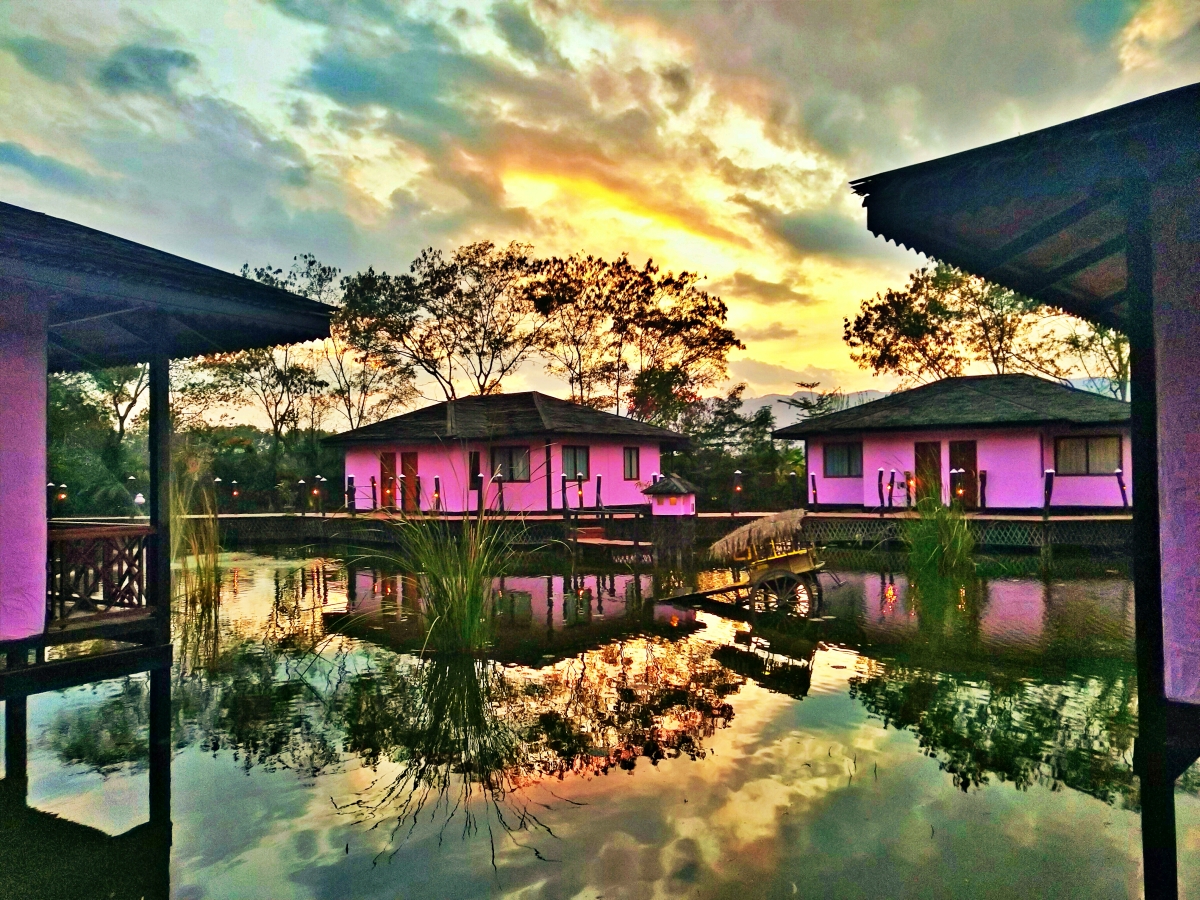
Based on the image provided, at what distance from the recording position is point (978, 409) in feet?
64.8

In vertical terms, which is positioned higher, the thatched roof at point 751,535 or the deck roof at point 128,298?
the deck roof at point 128,298

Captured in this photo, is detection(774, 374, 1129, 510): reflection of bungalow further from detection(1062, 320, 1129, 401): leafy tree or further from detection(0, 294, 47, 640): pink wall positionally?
detection(0, 294, 47, 640): pink wall

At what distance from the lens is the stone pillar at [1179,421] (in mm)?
2977

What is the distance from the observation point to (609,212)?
2548 cm

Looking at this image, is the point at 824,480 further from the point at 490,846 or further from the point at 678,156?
the point at 490,846

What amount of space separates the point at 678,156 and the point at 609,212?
5212 mm

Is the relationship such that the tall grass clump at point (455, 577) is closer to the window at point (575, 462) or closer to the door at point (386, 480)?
the window at point (575, 462)

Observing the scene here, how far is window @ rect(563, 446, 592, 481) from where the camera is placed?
22656mm

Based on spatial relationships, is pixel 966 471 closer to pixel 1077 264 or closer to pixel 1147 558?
pixel 1077 264

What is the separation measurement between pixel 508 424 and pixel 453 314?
10.8 metres

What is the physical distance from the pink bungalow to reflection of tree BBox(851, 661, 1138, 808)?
1479 cm

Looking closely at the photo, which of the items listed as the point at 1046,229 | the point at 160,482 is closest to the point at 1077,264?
the point at 1046,229

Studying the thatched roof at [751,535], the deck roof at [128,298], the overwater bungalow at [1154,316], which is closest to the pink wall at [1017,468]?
the thatched roof at [751,535]

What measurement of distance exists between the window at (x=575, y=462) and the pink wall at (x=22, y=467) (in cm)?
1775
